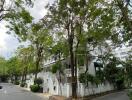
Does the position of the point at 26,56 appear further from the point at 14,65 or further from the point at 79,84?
the point at 79,84

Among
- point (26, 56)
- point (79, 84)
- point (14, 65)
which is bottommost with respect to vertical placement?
point (79, 84)

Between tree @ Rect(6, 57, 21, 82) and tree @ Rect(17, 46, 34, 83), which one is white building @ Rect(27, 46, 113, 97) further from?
tree @ Rect(6, 57, 21, 82)

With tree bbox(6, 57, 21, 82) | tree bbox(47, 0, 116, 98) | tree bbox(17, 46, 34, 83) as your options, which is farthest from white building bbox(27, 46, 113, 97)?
tree bbox(6, 57, 21, 82)

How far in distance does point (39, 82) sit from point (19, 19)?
31047 mm

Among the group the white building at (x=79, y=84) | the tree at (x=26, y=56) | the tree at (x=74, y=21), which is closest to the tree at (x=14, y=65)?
the tree at (x=26, y=56)

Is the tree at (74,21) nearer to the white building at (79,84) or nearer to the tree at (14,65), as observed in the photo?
the white building at (79,84)

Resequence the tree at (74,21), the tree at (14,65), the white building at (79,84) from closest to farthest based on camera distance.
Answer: the tree at (74,21), the white building at (79,84), the tree at (14,65)

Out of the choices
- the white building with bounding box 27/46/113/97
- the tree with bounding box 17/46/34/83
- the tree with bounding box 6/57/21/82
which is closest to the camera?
the white building with bounding box 27/46/113/97

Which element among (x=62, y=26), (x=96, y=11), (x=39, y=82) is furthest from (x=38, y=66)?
(x=96, y=11)

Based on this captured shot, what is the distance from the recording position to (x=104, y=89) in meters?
38.0

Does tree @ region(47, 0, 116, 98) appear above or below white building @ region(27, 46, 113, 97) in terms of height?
above

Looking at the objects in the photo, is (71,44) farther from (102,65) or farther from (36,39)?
(36,39)

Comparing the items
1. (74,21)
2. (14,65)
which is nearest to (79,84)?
(74,21)

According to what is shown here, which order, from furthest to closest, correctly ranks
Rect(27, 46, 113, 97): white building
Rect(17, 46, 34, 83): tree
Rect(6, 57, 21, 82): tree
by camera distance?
Rect(6, 57, 21, 82): tree → Rect(17, 46, 34, 83): tree → Rect(27, 46, 113, 97): white building
